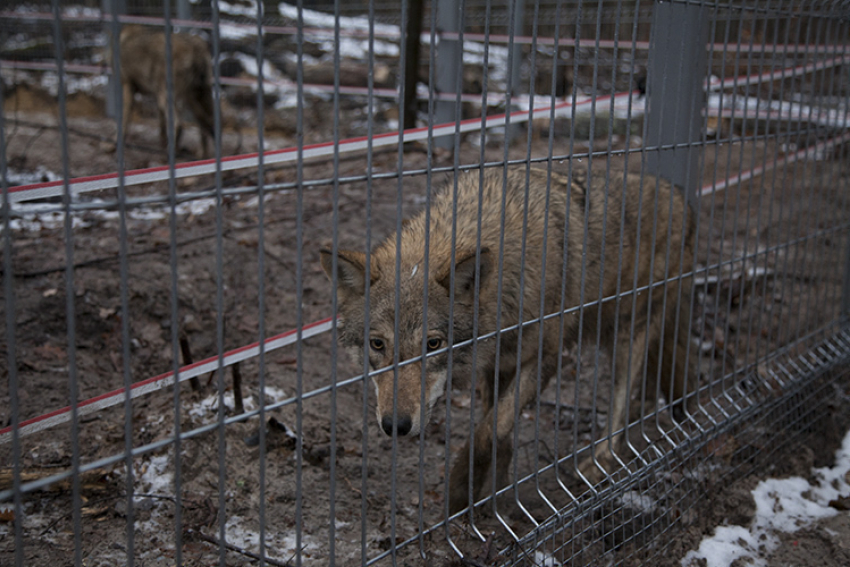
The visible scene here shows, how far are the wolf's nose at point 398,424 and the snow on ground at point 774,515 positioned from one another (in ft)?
5.00

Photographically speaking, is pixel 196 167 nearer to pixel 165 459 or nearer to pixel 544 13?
pixel 165 459

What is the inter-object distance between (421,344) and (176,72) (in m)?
7.92

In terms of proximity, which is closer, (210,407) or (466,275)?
(466,275)

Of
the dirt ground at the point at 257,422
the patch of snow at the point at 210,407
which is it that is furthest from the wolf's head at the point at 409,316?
the patch of snow at the point at 210,407

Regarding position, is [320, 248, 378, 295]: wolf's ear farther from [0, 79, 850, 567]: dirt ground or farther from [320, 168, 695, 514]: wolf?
[0, 79, 850, 567]: dirt ground

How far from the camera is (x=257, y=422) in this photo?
3.91 meters

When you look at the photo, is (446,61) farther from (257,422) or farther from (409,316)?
(409,316)

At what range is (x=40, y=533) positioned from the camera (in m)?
2.73

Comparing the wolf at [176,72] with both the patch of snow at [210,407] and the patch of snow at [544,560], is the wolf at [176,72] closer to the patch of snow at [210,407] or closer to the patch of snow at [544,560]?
the patch of snow at [210,407]

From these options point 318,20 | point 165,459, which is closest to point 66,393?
point 165,459

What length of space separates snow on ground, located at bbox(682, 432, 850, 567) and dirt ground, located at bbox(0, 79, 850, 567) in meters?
0.06

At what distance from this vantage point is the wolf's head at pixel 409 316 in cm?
264

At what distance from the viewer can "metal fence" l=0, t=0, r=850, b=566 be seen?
2033 millimetres

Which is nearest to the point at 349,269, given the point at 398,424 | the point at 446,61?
the point at 398,424
